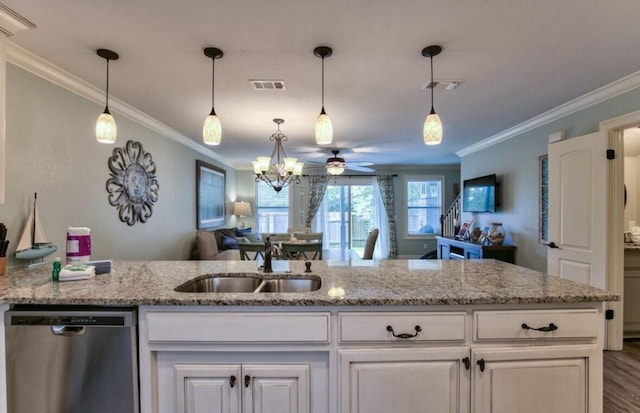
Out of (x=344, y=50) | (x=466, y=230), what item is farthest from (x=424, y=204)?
(x=344, y=50)

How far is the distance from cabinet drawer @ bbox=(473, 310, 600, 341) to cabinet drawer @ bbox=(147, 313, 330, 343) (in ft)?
2.42

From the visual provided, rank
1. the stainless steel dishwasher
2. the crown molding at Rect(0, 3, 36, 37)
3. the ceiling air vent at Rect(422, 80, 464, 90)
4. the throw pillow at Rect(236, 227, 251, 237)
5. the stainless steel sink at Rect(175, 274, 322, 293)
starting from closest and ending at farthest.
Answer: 1. the stainless steel dishwasher
2. the crown molding at Rect(0, 3, 36, 37)
3. the stainless steel sink at Rect(175, 274, 322, 293)
4. the ceiling air vent at Rect(422, 80, 464, 90)
5. the throw pillow at Rect(236, 227, 251, 237)

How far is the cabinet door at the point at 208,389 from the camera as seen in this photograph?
1.38 m

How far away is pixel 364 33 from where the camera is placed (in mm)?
1859

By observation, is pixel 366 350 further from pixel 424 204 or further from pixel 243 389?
pixel 424 204

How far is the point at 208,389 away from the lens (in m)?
1.38

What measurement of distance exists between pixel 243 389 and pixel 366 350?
59 cm

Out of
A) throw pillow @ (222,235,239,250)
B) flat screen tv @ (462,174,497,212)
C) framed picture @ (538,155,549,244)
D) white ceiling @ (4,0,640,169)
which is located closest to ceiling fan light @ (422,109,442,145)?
white ceiling @ (4,0,640,169)

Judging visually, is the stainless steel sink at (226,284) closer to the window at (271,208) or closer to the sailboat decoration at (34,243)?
the sailboat decoration at (34,243)

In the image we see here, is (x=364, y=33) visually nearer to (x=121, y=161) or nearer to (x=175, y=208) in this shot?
(x=121, y=161)

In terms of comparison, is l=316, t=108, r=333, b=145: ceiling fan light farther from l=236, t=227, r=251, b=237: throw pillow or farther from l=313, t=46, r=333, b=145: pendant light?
l=236, t=227, r=251, b=237: throw pillow

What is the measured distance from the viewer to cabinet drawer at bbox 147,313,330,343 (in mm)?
1366

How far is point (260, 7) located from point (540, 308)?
6.83 feet

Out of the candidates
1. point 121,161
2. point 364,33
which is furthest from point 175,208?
point 364,33
